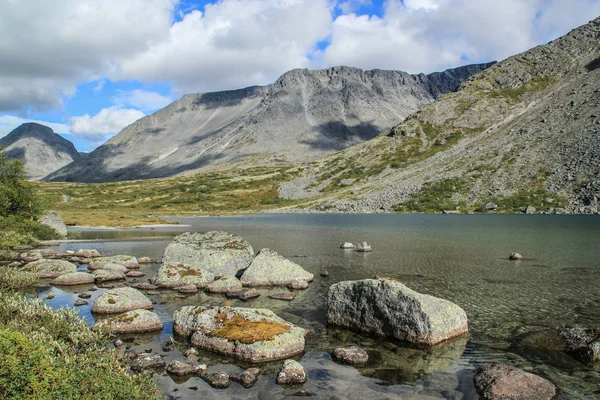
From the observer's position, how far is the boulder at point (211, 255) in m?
38.2

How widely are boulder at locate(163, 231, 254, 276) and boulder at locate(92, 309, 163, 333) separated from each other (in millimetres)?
13354

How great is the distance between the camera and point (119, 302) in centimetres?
2580

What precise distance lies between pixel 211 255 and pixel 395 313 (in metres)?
22.6

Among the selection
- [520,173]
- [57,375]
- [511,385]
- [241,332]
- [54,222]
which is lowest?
[511,385]

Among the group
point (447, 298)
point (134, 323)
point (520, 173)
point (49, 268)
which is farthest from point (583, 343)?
point (520, 173)

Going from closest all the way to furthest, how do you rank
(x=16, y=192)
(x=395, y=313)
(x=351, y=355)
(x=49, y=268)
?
(x=351, y=355) < (x=395, y=313) < (x=49, y=268) < (x=16, y=192)

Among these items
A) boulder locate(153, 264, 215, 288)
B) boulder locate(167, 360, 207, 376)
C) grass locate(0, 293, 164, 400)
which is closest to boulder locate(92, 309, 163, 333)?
boulder locate(167, 360, 207, 376)

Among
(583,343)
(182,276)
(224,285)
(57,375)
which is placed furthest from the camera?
(182,276)

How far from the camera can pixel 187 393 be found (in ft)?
48.4

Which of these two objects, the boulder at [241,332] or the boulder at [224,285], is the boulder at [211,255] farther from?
the boulder at [241,332]

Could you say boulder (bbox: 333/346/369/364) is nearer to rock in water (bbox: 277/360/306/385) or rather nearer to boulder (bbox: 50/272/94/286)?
rock in water (bbox: 277/360/306/385)

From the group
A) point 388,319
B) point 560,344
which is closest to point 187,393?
point 388,319

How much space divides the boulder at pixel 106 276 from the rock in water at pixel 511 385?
31972 mm

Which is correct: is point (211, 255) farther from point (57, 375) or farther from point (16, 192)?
point (16, 192)
